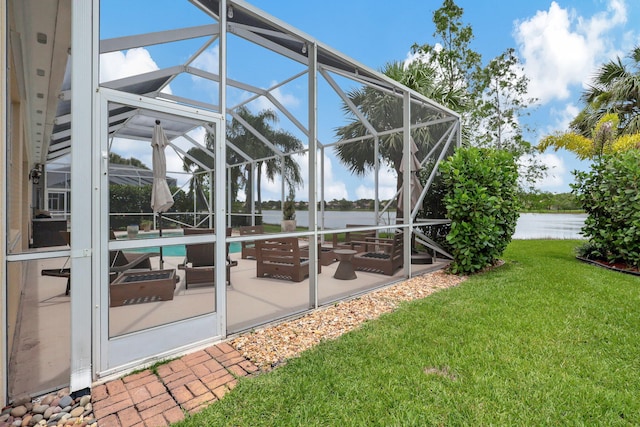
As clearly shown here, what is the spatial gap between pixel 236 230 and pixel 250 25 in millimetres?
6724

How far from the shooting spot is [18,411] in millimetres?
2170

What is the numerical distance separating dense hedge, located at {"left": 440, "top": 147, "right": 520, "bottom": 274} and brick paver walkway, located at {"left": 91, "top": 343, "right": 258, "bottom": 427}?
16.6ft

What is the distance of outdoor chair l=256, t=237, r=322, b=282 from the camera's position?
228 inches

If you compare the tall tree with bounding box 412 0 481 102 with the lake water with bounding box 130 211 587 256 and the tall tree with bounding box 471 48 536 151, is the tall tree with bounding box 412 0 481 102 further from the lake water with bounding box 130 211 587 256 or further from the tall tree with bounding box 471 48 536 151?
the lake water with bounding box 130 211 587 256

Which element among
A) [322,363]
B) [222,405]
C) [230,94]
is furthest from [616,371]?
[230,94]

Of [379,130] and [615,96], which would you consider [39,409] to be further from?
[615,96]

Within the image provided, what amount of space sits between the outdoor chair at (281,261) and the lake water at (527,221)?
309 cm

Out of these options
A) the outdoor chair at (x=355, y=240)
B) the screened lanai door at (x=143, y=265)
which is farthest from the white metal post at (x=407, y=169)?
the screened lanai door at (x=143, y=265)

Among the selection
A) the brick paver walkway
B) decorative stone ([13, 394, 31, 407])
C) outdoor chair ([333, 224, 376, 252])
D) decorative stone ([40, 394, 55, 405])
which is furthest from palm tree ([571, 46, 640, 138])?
decorative stone ([13, 394, 31, 407])

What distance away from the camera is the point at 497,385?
251cm

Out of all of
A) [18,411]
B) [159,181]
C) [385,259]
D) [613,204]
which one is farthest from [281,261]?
[613,204]

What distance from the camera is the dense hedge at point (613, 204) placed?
21.6ft

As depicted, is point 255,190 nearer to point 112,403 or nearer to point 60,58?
point 60,58

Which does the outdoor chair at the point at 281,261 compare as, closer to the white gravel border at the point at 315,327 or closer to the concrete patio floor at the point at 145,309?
the concrete patio floor at the point at 145,309
